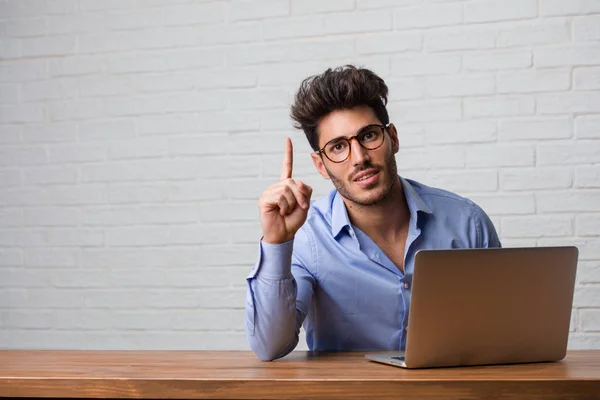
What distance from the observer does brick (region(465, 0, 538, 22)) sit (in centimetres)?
301

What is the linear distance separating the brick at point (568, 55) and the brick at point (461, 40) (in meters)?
0.18

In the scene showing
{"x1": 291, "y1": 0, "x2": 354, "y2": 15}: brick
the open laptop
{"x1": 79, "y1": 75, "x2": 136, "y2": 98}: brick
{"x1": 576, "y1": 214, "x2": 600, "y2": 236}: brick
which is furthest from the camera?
{"x1": 79, "y1": 75, "x2": 136, "y2": 98}: brick

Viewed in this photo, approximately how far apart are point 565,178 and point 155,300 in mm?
1614

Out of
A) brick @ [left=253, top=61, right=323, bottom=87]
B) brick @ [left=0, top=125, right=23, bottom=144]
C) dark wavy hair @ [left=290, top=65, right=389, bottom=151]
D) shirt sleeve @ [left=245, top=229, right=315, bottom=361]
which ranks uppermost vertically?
brick @ [left=253, top=61, right=323, bottom=87]

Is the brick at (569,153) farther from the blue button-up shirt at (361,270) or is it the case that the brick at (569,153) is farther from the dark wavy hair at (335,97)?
the dark wavy hair at (335,97)

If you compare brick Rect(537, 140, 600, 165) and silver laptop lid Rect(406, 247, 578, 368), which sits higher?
brick Rect(537, 140, 600, 165)

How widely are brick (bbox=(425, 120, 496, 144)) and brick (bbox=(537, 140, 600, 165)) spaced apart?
0.60 feet

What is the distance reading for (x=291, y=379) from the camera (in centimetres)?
151

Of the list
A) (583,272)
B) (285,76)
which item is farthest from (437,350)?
(285,76)

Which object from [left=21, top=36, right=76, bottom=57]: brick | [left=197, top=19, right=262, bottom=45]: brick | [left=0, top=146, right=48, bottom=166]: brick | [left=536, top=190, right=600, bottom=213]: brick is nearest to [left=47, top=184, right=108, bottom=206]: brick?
[left=0, top=146, right=48, bottom=166]: brick

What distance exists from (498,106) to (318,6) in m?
0.77

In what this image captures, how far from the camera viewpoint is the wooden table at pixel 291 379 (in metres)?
1.45

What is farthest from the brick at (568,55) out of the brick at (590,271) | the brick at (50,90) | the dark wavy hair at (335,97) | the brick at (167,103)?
the brick at (50,90)

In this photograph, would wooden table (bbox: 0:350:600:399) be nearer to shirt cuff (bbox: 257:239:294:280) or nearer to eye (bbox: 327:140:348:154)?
shirt cuff (bbox: 257:239:294:280)
